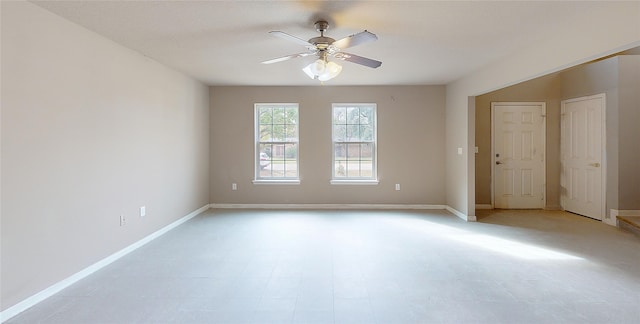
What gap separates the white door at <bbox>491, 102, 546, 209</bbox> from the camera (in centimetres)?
571

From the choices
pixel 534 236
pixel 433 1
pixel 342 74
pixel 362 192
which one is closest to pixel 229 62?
pixel 342 74

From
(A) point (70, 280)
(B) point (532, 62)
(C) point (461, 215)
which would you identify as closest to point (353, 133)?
(C) point (461, 215)

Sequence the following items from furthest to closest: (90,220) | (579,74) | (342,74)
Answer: (579,74) < (342,74) < (90,220)

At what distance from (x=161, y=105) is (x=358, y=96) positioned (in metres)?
3.31

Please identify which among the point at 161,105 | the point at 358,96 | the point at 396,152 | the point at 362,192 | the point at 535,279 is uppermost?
the point at 358,96

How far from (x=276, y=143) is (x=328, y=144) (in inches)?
38.8

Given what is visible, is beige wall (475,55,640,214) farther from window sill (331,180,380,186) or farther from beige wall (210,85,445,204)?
window sill (331,180,380,186)

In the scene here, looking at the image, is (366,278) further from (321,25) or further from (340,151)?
(340,151)

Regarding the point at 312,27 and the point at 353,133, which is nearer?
the point at 312,27

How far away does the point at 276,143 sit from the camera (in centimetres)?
593

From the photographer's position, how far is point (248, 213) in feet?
17.9

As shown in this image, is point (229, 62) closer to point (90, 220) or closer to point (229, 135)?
point (229, 135)

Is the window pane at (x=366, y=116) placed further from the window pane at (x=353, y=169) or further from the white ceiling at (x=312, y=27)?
the white ceiling at (x=312, y=27)

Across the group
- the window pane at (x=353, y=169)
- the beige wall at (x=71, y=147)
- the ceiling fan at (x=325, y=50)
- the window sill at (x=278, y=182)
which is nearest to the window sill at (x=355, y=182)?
the window pane at (x=353, y=169)
